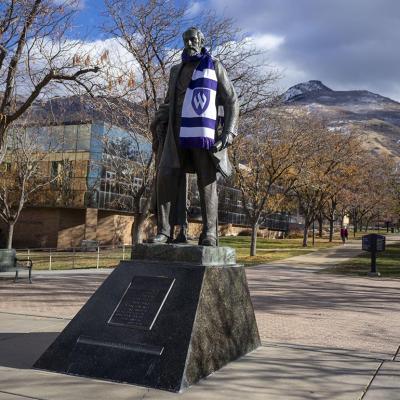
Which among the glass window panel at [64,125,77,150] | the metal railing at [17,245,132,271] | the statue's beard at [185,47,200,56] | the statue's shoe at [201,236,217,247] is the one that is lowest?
the metal railing at [17,245,132,271]

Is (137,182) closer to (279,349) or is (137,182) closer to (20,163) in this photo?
(20,163)

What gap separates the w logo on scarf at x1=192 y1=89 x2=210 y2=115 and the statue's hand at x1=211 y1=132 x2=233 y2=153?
0.38 m

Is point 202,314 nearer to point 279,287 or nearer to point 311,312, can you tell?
point 311,312

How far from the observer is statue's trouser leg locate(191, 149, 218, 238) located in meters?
6.32

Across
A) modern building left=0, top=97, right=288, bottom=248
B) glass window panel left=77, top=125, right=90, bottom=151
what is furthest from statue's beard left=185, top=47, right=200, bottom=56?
glass window panel left=77, top=125, right=90, bottom=151

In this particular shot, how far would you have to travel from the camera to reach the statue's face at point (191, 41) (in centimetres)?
632

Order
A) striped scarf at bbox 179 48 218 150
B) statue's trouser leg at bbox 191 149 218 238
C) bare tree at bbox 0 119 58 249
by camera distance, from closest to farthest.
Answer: striped scarf at bbox 179 48 218 150
statue's trouser leg at bbox 191 149 218 238
bare tree at bbox 0 119 58 249

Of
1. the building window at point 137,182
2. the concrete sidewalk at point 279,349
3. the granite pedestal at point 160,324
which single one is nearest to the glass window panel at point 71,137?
the building window at point 137,182

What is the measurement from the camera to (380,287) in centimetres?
1589

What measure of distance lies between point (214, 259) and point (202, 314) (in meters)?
0.82

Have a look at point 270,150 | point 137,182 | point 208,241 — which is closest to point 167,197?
point 208,241

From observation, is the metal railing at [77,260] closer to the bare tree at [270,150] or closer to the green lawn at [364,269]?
the bare tree at [270,150]

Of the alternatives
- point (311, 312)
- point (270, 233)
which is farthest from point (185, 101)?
point (270, 233)

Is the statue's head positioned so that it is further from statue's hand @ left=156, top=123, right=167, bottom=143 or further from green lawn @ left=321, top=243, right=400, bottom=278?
green lawn @ left=321, top=243, right=400, bottom=278
